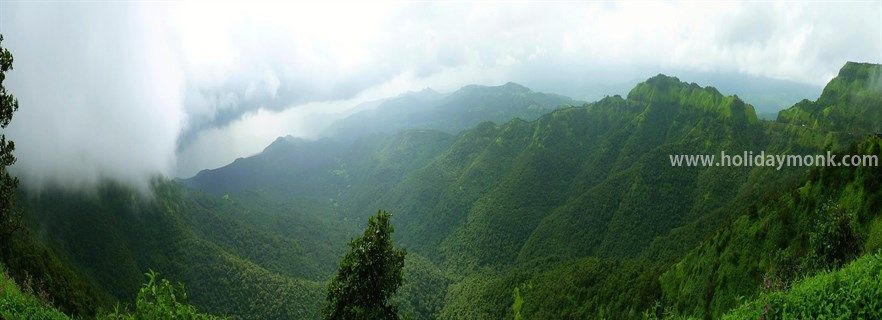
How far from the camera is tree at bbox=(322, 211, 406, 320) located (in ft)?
113

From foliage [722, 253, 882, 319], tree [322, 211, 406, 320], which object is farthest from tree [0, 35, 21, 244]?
foliage [722, 253, 882, 319]

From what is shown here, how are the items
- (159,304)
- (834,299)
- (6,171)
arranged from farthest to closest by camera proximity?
(6,171) → (834,299) → (159,304)

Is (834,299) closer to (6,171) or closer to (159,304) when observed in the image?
(159,304)

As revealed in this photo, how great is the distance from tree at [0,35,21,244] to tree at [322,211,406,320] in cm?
2333

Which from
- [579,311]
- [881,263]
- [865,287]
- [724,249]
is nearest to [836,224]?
[881,263]

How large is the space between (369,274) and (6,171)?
26877mm

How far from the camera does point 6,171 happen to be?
33.4 m

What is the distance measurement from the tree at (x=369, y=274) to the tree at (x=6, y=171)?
76.5 feet

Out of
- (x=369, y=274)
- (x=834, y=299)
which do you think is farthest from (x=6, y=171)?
(x=834, y=299)

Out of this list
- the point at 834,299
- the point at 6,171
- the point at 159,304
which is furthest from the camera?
the point at 6,171

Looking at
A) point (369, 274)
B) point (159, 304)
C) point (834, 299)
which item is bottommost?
point (369, 274)

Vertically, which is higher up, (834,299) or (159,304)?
(159,304)

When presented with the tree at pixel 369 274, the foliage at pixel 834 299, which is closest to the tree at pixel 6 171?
the tree at pixel 369 274

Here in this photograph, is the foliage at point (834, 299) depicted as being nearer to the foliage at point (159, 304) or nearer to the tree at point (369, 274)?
the tree at point (369, 274)
